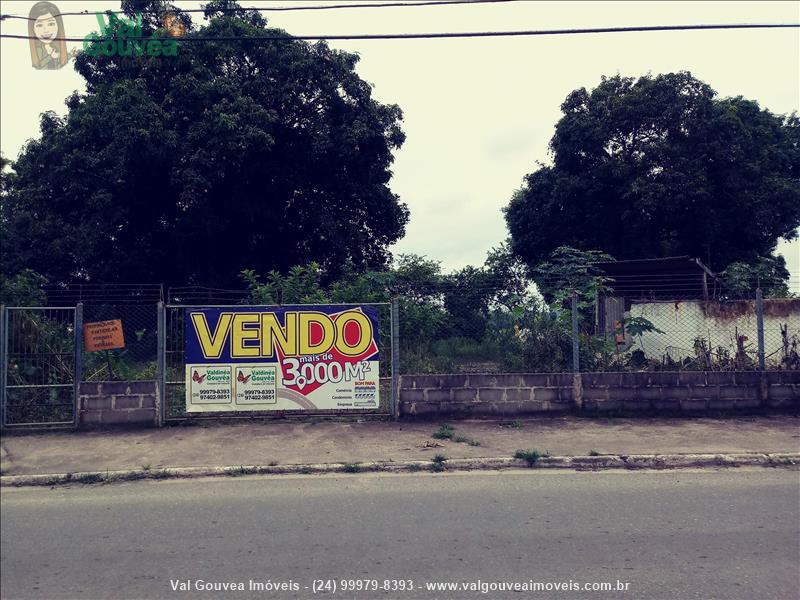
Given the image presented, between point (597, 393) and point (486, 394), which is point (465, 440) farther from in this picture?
point (597, 393)

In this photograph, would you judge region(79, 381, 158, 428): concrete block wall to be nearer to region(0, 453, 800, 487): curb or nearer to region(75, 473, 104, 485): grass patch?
region(0, 453, 800, 487): curb

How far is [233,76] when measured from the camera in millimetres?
21359

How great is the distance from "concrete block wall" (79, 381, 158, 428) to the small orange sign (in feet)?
1.84

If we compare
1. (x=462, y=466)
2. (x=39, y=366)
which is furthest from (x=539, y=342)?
(x=39, y=366)

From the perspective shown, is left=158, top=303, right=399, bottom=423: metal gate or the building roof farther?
the building roof

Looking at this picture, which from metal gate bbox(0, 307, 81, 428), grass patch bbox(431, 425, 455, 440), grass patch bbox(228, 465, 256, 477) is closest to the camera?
grass patch bbox(228, 465, 256, 477)

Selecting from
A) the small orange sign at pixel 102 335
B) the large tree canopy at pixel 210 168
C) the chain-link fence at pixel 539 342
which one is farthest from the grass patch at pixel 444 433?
the large tree canopy at pixel 210 168

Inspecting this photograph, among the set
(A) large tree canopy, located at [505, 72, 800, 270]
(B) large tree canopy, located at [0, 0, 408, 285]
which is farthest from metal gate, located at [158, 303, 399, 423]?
(A) large tree canopy, located at [505, 72, 800, 270]

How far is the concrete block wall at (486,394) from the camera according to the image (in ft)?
30.9

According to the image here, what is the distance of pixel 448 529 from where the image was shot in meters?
5.26

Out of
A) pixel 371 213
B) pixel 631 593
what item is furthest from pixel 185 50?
pixel 631 593

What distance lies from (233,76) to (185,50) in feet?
5.54

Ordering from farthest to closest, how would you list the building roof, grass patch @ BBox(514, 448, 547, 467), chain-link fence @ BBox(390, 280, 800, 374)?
the building roof, chain-link fence @ BBox(390, 280, 800, 374), grass patch @ BBox(514, 448, 547, 467)

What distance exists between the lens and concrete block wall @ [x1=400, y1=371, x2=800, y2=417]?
941 centimetres
